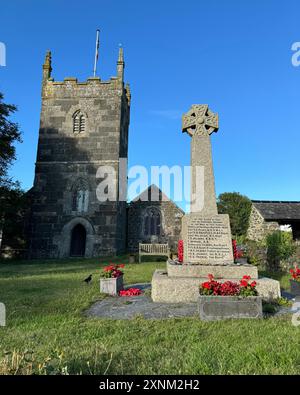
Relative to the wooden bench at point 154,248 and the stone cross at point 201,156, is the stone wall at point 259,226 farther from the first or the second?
the stone cross at point 201,156

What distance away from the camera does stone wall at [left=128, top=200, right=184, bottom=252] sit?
93.4ft

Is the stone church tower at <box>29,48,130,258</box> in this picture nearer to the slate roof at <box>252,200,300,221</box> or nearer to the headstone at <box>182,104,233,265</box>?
the slate roof at <box>252,200,300,221</box>

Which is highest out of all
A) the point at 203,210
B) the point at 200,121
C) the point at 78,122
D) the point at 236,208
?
Answer: the point at 78,122

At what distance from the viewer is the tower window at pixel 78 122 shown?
25.2m

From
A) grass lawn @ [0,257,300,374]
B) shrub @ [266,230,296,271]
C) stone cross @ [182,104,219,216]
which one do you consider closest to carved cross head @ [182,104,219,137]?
stone cross @ [182,104,219,216]

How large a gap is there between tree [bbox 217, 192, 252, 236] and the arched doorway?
1182 inches

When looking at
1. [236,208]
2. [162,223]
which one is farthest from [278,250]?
[236,208]

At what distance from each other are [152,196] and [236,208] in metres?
27.0

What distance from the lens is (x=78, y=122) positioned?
2523cm

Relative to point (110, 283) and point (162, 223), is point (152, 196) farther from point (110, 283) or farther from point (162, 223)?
point (110, 283)

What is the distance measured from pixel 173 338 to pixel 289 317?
2.88 metres

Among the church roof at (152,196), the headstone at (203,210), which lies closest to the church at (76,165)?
the church roof at (152,196)

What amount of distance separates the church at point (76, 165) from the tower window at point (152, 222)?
11.7ft
